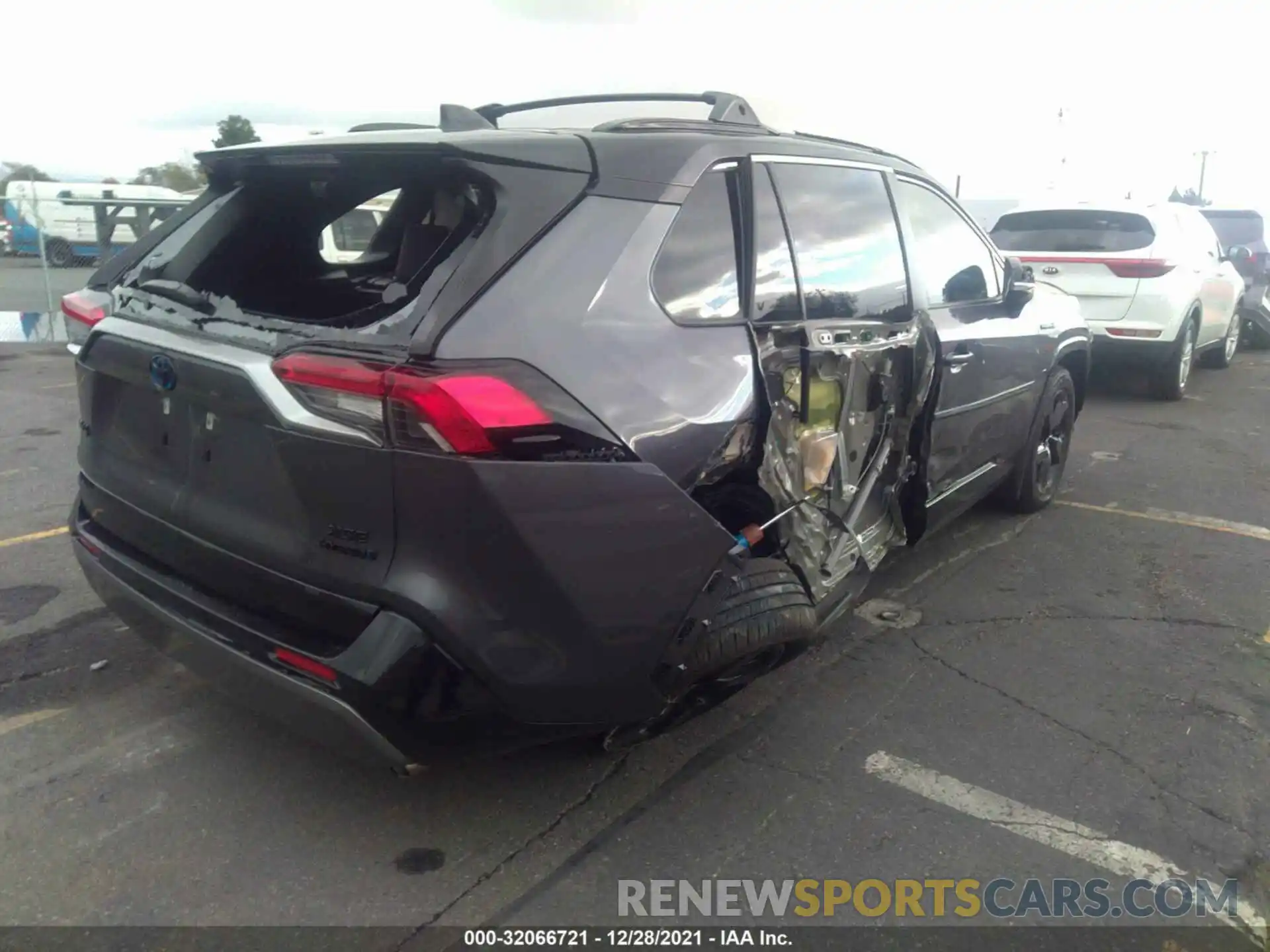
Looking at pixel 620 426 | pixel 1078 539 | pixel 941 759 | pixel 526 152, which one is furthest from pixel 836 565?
pixel 1078 539

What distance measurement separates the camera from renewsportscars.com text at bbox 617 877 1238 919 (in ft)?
8.52

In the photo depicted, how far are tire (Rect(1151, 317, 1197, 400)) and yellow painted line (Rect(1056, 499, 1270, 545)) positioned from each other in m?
3.88

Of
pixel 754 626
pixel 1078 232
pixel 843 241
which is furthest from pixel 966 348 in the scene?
pixel 1078 232

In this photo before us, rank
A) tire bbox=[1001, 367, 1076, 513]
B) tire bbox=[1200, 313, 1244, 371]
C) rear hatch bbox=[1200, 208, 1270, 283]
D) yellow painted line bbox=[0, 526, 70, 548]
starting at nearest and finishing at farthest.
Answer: yellow painted line bbox=[0, 526, 70, 548]
tire bbox=[1001, 367, 1076, 513]
tire bbox=[1200, 313, 1244, 371]
rear hatch bbox=[1200, 208, 1270, 283]

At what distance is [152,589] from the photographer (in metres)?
2.81

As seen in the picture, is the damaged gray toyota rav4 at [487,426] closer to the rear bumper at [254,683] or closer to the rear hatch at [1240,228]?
the rear bumper at [254,683]

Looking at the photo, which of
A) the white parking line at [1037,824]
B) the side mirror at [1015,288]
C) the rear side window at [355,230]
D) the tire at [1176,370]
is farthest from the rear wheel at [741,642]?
the tire at [1176,370]

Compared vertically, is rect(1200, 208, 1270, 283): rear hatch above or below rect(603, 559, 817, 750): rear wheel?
above

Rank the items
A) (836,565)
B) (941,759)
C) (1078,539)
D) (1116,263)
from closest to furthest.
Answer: (941,759) < (836,565) < (1078,539) < (1116,263)

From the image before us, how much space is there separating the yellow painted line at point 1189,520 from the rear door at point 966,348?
3.84ft

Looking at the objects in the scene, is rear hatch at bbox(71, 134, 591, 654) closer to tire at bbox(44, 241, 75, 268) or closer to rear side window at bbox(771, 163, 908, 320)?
rear side window at bbox(771, 163, 908, 320)

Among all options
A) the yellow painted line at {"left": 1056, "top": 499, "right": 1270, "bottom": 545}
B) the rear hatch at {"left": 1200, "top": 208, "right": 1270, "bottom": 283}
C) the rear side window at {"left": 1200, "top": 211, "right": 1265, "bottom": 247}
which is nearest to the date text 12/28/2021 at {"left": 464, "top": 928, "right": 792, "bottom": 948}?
the yellow painted line at {"left": 1056, "top": 499, "right": 1270, "bottom": 545}

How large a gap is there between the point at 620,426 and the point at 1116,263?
7903 millimetres

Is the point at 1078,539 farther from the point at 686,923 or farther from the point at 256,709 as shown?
the point at 256,709
